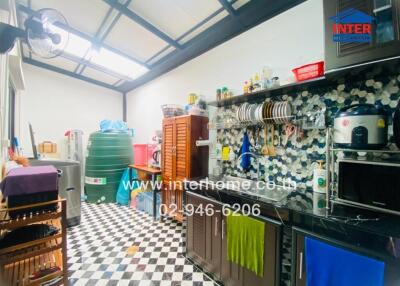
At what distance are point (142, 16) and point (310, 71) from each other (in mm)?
2089

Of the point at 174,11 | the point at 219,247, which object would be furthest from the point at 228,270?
the point at 174,11

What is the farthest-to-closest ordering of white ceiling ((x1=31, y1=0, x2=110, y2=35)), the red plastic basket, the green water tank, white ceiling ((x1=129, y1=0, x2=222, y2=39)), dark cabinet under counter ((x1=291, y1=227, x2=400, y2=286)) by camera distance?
1. the green water tank
2. white ceiling ((x1=31, y1=0, x2=110, y2=35))
3. white ceiling ((x1=129, y1=0, x2=222, y2=39))
4. the red plastic basket
5. dark cabinet under counter ((x1=291, y1=227, x2=400, y2=286))

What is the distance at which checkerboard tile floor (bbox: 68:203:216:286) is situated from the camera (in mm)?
1694

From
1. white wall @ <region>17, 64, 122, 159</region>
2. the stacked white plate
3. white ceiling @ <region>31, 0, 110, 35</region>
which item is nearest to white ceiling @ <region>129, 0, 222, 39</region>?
white ceiling @ <region>31, 0, 110, 35</region>

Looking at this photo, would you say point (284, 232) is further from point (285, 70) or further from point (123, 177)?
point (123, 177)

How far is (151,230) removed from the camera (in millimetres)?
2592

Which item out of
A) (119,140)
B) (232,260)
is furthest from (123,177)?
(232,260)

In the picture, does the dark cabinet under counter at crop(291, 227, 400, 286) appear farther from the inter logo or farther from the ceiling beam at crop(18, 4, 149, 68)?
the ceiling beam at crop(18, 4, 149, 68)

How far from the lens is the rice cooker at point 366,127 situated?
1.07 metres

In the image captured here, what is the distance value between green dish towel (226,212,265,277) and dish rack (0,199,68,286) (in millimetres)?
1189

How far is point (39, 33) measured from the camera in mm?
1328

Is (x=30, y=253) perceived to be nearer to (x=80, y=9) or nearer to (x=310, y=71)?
(x=310, y=71)

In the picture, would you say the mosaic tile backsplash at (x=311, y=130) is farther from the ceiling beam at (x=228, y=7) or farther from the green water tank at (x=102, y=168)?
the green water tank at (x=102, y=168)

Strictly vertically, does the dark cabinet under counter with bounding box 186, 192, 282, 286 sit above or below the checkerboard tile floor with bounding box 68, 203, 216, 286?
above
